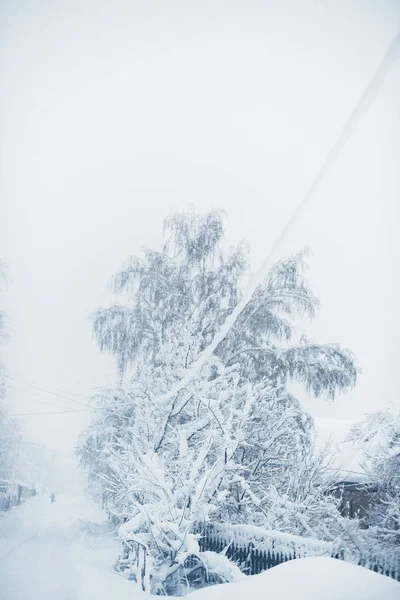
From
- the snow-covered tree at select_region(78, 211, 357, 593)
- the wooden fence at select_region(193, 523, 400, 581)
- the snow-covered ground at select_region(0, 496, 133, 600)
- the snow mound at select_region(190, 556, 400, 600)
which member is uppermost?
the snow-covered tree at select_region(78, 211, 357, 593)

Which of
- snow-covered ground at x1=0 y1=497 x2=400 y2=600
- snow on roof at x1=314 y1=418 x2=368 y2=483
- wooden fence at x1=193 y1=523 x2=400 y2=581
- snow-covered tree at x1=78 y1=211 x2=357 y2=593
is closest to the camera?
snow-covered ground at x1=0 y1=497 x2=400 y2=600

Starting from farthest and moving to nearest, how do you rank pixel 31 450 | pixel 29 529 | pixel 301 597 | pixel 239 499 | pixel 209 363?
pixel 31 450, pixel 29 529, pixel 209 363, pixel 239 499, pixel 301 597

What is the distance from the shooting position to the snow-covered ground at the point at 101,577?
10.5 ft

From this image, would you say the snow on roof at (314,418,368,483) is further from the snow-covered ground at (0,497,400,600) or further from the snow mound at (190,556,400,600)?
the snow mound at (190,556,400,600)

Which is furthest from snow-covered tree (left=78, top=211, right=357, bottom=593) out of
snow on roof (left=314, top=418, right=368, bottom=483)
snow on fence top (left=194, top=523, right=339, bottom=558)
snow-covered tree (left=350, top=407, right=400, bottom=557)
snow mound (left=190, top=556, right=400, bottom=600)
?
snow on roof (left=314, top=418, right=368, bottom=483)

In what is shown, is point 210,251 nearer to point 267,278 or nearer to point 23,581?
point 267,278

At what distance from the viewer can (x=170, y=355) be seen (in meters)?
8.30

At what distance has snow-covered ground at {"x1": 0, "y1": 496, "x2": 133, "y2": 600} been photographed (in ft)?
15.8

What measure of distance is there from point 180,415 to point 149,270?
446cm

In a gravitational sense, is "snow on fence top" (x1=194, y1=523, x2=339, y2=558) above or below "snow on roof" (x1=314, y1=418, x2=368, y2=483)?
below

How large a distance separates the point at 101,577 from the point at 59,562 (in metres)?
3.26

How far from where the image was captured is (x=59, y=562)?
293 inches

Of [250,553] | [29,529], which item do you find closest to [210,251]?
[250,553]

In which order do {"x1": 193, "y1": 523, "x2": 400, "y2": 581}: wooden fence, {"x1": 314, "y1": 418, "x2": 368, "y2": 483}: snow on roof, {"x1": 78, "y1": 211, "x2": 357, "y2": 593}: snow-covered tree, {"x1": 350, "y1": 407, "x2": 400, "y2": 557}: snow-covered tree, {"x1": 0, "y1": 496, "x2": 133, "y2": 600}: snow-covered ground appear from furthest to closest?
{"x1": 314, "y1": 418, "x2": 368, "y2": 483}: snow on roof
{"x1": 350, "y1": 407, "x2": 400, "y2": 557}: snow-covered tree
{"x1": 78, "y1": 211, "x2": 357, "y2": 593}: snow-covered tree
{"x1": 193, "y1": 523, "x2": 400, "y2": 581}: wooden fence
{"x1": 0, "y1": 496, "x2": 133, "y2": 600}: snow-covered ground
